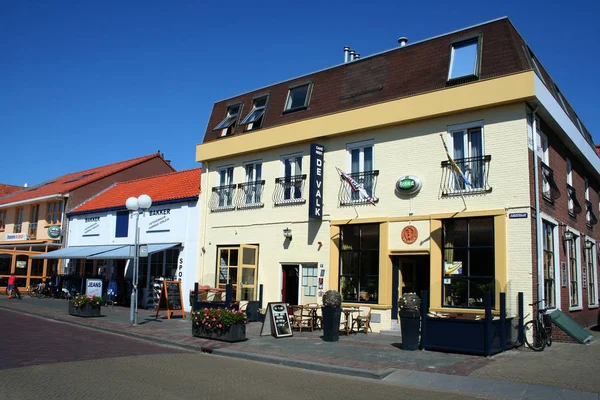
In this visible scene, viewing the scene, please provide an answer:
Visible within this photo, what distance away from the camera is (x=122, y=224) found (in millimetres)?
26734

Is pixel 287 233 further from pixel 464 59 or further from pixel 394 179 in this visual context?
pixel 464 59

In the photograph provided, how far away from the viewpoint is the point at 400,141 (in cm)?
1628

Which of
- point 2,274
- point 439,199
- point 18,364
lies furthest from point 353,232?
point 2,274

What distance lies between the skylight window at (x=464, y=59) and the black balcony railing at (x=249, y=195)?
7.82 m

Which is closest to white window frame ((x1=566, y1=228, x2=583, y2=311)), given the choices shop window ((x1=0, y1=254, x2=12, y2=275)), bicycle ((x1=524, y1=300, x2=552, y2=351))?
bicycle ((x1=524, y1=300, x2=552, y2=351))

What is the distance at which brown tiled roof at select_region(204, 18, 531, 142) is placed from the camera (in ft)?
48.2

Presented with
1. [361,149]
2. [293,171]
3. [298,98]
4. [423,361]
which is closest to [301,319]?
[423,361]

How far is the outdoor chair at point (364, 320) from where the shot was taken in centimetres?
1576

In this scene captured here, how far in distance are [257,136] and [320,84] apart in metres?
2.99

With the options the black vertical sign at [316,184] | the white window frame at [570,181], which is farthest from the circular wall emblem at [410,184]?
the white window frame at [570,181]

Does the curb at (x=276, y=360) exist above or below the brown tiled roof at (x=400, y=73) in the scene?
below

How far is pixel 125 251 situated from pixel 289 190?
30.9 feet

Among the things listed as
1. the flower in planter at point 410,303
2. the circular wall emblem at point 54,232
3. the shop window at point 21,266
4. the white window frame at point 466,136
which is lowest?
the flower in planter at point 410,303

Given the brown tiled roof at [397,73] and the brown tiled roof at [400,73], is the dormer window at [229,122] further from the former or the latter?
the brown tiled roof at [397,73]
